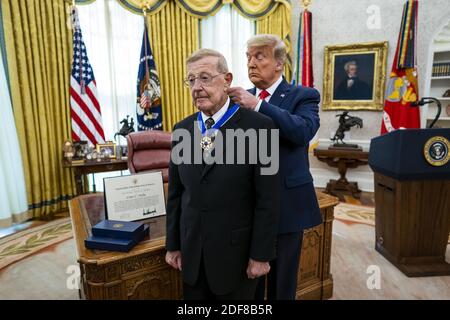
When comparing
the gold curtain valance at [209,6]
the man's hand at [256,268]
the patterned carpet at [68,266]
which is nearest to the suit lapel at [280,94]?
the man's hand at [256,268]

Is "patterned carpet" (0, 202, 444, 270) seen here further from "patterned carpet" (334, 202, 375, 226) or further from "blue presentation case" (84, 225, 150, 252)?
"blue presentation case" (84, 225, 150, 252)

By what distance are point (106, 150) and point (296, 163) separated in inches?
134

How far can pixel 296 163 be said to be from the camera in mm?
1293

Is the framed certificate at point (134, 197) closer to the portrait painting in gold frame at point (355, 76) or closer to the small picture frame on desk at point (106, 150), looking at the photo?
the small picture frame on desk at point (106, 150)

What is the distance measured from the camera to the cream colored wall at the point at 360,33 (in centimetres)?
452

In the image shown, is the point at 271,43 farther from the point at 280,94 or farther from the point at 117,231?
the point at 117,231

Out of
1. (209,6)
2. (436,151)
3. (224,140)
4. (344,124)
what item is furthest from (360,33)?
(224,140)

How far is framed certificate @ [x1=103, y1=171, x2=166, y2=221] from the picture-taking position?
1.60 metres

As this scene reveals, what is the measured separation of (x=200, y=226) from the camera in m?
1.12

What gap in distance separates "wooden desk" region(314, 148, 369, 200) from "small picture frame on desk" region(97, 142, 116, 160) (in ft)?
10.4

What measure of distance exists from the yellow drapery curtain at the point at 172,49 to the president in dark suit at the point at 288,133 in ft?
12.5
